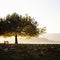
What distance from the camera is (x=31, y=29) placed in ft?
175

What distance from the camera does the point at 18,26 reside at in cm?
5266

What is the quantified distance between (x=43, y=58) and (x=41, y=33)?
1328 inches

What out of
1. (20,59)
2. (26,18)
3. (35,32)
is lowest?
(20,59)

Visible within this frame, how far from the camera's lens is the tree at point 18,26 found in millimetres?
52125

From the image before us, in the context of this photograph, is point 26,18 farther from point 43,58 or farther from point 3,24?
point 43,58

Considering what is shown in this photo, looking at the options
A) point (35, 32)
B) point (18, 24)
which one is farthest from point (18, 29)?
point (35, 32)

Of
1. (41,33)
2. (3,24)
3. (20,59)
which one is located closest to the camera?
(20,59)

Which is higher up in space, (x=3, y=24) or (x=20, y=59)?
(x=3, y=24)

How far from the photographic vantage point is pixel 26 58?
22.7 metres

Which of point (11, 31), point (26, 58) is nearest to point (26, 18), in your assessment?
point (11, 31)

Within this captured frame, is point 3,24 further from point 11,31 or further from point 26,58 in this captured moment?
point 26,58

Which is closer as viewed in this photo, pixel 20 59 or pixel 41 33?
pixel 20 59

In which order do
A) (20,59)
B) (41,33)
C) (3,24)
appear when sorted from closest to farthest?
(20,59) < (3,24) < (41,33)

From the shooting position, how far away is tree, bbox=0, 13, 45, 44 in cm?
5212
